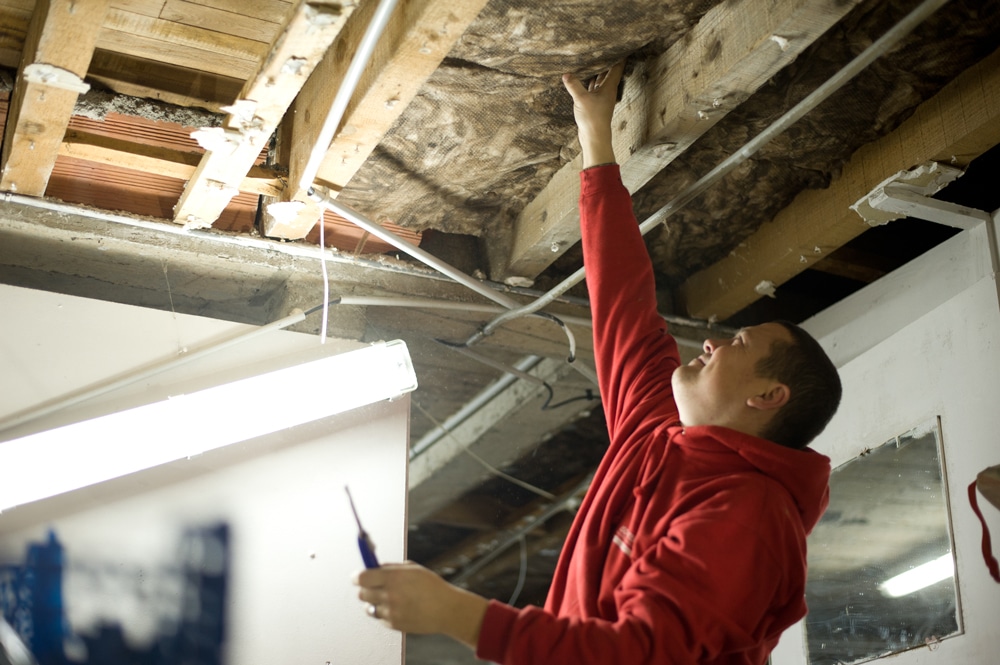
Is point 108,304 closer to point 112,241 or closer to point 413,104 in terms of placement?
point 112,241

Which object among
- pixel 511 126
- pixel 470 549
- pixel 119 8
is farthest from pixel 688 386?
pixel 470 549

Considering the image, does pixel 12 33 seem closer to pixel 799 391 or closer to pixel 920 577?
pixel 799 391

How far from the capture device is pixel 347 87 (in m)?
1.67

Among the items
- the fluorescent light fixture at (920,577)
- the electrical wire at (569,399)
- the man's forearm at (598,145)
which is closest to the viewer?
the man's forearm at (598,145)

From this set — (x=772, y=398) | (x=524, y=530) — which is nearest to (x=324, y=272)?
(x=772, y=398)

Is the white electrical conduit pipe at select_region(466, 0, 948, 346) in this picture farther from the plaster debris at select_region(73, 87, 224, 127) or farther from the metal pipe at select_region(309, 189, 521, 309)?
the plaster debris at select_region(73, 87, 224, 127)

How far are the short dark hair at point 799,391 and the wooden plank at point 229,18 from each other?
3.44 ft

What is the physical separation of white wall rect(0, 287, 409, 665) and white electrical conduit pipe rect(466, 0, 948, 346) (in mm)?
499

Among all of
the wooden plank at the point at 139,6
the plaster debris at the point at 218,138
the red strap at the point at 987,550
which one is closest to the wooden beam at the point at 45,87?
the wooden plank at the point at 139,6

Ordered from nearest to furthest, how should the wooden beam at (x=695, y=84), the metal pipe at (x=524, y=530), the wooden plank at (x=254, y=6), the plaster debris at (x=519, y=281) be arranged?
the wooden beam at (x=695, y=84) < the wooden plank at (x=254, y=6) < the plaster debris at (x=519, y=281) < the metal pipe at (x=524, y=530)

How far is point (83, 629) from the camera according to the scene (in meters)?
1.90

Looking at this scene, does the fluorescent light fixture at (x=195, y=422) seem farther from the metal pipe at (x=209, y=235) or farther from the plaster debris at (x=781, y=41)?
the plaster debris at (x=781, y=41)

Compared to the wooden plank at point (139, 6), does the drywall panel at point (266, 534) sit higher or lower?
→ lower

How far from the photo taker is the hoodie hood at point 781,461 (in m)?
1.62
